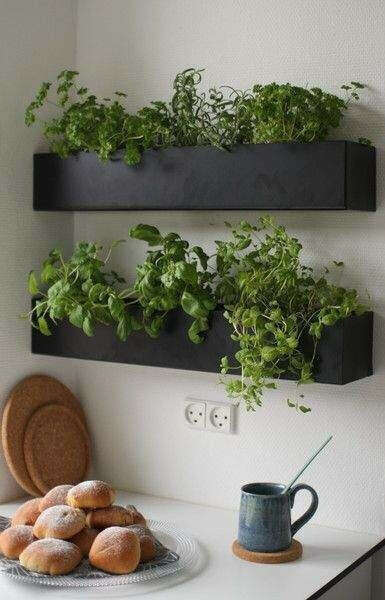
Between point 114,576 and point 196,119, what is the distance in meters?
0.98

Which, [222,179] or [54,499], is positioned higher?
[222,179]

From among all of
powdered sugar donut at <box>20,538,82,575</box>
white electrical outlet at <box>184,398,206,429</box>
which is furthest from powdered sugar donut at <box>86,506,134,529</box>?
white electrical outlet at <box>184,398,206,429</box>

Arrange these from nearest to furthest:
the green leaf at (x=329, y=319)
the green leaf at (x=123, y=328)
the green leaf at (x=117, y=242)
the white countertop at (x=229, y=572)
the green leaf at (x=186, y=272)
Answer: the white countertop at (x=229, y=572)
the green leaf at (x=329, y=319)
the green leaf at (x=186, y=272)
the green leaf at (x=123, y=328)
the green leaf at (x=117, y=242)

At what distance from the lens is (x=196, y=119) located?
6.68 feet

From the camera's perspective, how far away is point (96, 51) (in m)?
2.32

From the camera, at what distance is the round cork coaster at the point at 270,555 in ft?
5.95

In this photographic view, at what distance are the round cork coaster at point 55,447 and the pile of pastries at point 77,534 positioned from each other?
31 cm

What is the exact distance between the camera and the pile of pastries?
1.68 meters

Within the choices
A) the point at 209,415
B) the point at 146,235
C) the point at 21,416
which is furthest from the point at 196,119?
the point at 21,416

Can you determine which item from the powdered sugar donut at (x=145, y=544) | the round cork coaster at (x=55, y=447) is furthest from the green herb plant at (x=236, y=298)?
the powdered sugar donut at (x=145, y=544)

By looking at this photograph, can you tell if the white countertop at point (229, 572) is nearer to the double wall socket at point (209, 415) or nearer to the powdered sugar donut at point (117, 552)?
the powdered sugar donut at point (117, 552)

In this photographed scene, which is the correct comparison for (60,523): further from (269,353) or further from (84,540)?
(269,353)

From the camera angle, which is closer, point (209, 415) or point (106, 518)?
point (106, 518)

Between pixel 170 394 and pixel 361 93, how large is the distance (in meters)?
0.84
